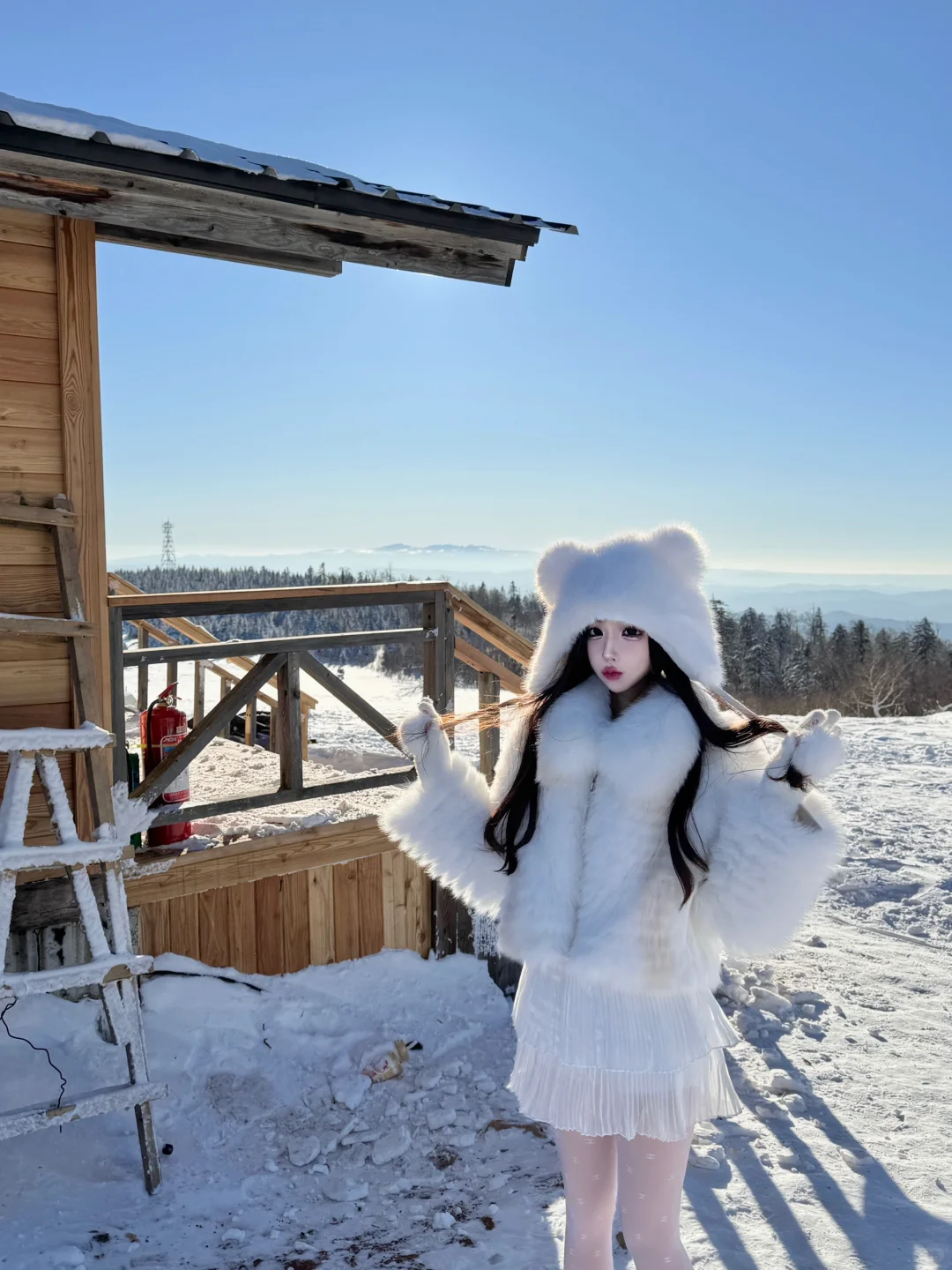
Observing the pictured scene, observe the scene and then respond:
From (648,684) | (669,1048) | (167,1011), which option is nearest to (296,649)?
(167,1011)

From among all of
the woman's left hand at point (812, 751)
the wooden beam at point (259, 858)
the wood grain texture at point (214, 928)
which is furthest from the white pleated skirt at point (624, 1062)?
the wood grain texture at point (214, 928)

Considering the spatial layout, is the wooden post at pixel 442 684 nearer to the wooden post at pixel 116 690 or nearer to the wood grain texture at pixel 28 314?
the wooden post at pixel 116 690

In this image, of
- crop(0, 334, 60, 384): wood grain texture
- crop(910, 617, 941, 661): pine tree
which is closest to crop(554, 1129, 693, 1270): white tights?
crop(0, 334, 60, 384): wood grain texture

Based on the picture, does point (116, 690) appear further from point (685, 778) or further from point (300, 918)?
point (685, 778)

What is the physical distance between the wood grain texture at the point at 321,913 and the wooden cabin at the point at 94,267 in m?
0.38

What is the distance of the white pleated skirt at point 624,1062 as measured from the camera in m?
1.97

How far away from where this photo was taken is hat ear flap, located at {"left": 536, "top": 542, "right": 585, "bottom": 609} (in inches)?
90.0

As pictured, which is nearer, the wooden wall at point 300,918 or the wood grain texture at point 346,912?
the wooden wall at point 300,918

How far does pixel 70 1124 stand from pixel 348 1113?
1.08 metres

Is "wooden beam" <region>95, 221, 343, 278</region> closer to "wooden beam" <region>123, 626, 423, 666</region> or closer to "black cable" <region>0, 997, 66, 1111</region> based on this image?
"wooden beam" <region>123, 626, 423, 666</region>

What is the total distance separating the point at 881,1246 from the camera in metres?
2.72

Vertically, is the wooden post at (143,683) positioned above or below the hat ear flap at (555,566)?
below

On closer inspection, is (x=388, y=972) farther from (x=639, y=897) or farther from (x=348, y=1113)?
(x=639, y=897)

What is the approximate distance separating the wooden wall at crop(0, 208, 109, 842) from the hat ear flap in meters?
2.34
